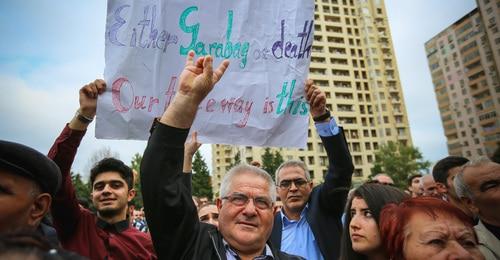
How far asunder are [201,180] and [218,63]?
4480 centimetres

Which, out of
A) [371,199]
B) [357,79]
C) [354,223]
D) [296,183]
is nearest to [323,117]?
[371,199]

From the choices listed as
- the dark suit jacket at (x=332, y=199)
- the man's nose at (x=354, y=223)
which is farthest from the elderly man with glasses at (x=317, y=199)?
the man's nose at (x=354, y=223)

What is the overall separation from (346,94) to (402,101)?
13.8 meters

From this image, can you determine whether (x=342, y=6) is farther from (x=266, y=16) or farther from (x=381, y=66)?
(x=266, y=16)

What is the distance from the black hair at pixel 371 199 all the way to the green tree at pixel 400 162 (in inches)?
1660

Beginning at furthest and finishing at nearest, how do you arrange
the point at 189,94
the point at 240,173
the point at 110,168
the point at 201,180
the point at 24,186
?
the point at 201,180 < the point at 110,168 < the point at 240,173 < the point at 189,94 < the point at 24,186

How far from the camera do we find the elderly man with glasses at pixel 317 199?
296 centimetres

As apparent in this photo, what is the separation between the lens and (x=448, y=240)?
186cm

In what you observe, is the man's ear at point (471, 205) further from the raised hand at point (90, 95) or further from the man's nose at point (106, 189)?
the man's nose at point (106, 189)

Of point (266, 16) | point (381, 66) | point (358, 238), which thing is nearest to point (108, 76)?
point (266, 16)

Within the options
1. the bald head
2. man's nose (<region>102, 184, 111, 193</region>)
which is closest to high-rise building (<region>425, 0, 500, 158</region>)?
the bald head

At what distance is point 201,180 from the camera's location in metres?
46.5

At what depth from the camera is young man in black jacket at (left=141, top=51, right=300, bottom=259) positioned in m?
1.78

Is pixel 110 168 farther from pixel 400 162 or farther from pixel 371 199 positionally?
pixel 400 162
